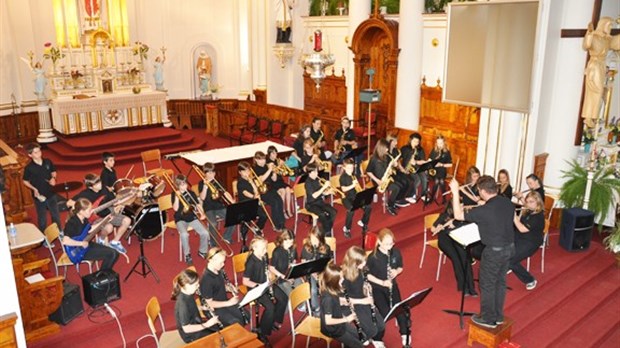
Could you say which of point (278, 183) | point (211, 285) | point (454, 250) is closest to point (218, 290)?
point (211, 285)

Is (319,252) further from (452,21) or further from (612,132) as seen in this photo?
(612,132)

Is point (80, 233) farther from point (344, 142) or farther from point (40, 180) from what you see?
point (344, 142)

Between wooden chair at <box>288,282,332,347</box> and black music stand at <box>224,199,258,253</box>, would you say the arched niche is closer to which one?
black music stand at <box>224,199,258,253</box>

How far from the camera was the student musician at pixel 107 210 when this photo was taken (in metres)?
8.51

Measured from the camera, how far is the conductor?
662 cm

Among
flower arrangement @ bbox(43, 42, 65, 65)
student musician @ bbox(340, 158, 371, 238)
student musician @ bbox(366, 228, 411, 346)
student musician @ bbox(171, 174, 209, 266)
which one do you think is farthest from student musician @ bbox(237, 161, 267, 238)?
flower arrangement @ bbox(43, 42, 65, 65)

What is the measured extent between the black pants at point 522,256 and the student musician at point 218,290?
449cm

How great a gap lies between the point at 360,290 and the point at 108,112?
499 inches

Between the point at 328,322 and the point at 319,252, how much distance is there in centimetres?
123

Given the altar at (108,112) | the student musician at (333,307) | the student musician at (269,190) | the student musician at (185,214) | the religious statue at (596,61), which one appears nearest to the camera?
the student musician at (333,307)

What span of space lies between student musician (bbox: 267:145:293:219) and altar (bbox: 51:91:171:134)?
27.1 ft

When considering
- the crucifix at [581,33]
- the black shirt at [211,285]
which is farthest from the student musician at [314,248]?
the crucifix at [581,33]

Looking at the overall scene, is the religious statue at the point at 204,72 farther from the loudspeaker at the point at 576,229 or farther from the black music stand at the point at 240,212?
the loudspeaker at the point at 576,229

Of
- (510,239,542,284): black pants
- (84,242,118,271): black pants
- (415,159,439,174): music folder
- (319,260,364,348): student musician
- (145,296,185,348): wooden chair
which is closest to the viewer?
(145,296,185,348): wooden chair
